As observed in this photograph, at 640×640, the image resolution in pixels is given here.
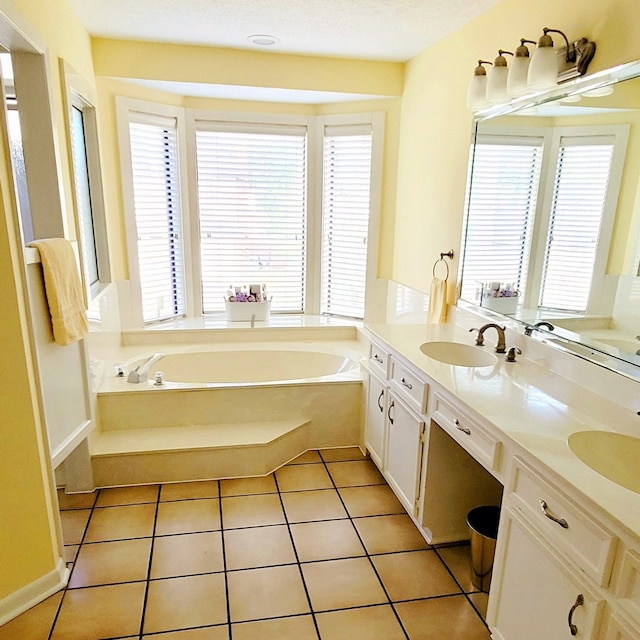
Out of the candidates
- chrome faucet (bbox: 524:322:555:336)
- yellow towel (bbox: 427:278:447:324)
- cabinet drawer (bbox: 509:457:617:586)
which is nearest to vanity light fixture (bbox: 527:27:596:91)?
chrome faucet (bbox: 524:322:555:336)

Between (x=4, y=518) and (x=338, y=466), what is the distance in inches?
67.4

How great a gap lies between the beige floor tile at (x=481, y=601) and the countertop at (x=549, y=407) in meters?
0.85

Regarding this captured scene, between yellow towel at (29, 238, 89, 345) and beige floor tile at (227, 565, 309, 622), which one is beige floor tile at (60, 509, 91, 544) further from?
yellow towel at (29, 238, 89, 345)

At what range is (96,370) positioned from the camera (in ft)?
9.07

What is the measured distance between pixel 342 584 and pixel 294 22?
281 cm

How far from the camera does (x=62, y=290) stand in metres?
1.93

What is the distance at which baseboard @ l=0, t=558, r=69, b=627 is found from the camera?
177 cm

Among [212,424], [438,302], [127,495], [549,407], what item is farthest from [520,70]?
[127,495]

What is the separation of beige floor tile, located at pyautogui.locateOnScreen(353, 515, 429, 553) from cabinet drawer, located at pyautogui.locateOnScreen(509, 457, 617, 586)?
0.89m

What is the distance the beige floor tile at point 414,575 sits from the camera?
1.93 metres

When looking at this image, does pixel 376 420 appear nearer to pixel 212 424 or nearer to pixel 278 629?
pixel 212 424

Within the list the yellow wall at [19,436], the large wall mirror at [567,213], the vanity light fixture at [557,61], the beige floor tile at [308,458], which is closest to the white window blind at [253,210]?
the beige floor tile at [308,458]

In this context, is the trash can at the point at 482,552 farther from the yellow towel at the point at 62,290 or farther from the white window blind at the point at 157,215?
the white window blind at the point at 157,215

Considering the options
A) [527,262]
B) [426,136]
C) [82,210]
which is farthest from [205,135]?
[527,262]
